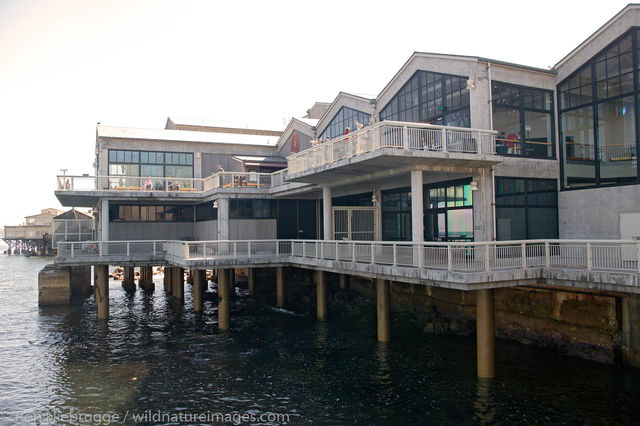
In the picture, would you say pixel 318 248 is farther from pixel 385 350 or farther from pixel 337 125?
pixel 337 125

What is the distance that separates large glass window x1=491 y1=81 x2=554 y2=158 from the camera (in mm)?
Answer: 20078

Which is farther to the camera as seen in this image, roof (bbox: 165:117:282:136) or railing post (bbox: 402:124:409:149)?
roof (bbox: 165:117:282:136)

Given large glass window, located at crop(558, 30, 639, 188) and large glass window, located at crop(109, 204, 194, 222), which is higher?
large glass window, located at crop(558, 30, 639, 188)

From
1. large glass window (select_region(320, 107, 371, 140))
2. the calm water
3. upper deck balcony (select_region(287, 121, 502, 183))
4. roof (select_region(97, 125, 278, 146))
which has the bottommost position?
the calm water

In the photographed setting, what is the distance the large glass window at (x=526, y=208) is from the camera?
63.9 feet

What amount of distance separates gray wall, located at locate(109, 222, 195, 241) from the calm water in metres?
9.83

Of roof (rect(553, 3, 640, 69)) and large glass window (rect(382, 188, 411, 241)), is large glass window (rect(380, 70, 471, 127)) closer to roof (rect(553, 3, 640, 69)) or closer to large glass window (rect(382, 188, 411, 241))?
large glass window (rect(382, 188, 411, 241))

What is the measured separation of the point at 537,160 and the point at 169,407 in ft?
57.1

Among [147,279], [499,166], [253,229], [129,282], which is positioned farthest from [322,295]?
[129,282]

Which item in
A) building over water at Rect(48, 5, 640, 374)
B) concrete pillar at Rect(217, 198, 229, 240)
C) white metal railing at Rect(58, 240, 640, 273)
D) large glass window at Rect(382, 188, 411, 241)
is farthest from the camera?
concrete pillar at Rect(217, 198, 229, 240)

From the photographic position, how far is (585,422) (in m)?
12.6

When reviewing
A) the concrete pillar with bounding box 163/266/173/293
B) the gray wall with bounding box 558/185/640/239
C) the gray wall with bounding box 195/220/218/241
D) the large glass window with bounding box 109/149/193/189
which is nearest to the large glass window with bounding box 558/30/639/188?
the gray wall with bounding box 558/185/640/239

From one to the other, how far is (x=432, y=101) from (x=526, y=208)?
259 inches

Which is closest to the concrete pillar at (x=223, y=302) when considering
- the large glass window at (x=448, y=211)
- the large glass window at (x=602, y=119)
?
the large glass window at (x=448, y=211)
